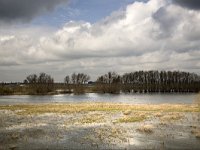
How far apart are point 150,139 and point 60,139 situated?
20.8 feet

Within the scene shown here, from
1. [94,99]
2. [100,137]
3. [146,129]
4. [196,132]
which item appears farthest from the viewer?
[94,99]

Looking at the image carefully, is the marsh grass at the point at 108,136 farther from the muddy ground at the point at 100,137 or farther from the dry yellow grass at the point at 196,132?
the dry yellow grass at the point at 196,132

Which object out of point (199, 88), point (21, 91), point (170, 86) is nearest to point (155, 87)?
point (170, 86)

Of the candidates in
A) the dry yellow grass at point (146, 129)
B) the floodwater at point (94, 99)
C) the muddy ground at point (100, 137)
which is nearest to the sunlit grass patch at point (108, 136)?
the muddy ground at point (100, 137)

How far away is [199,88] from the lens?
182000mm

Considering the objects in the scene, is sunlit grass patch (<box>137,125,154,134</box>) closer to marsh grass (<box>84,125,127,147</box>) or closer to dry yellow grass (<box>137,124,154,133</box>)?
dry yellow grass (<box>137,124,154,133</box>)

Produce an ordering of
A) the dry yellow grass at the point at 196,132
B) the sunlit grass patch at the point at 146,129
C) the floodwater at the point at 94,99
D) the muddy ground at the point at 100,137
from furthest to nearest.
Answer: the floodwater at the point at 94,99 → the sunlit grass patch at the point at 146,129 → the dry yellow grass at the point at 196,132 → the muddy ground at the point at 100,137

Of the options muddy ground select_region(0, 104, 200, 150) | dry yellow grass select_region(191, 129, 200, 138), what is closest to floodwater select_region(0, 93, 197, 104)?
muddy ground select_region(0, 104, 200, 150)

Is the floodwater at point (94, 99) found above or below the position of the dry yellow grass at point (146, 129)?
below

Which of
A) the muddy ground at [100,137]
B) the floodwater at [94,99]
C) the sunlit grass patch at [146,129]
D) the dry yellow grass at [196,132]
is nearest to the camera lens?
the muddy ground at [100,137]

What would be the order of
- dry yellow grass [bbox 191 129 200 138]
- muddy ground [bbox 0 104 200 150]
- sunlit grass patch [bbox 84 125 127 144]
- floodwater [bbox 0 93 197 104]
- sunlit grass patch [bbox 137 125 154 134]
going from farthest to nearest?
floodwater [bbox 0 93 197 104], sunlit grass patch [bbox 137 125 154 134], dry yellow grass [bbox 191 129 200 138], sunlit grass patch [bbox 84 125 127 144], muddy ground [bbox 0 104 200 150]

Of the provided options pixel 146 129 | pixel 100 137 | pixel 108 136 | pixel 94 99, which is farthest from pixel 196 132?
pixel 94 99

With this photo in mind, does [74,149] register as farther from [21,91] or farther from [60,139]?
[21,91]

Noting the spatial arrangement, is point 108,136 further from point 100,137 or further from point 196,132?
point 196,132
